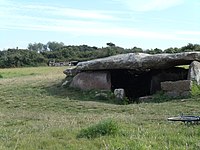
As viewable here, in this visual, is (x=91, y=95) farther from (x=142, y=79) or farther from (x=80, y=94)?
(x=142, y=79)

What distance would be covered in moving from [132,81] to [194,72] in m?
4.90

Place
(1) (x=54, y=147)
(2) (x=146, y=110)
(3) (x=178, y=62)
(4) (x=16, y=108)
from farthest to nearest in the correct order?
(3) (x=178, y=62) < (4) (x=16, y=108) < (2) (x=146, y=110) < (1) (x=54, y=147)

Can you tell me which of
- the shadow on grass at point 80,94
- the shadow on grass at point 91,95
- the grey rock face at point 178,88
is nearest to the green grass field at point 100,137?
the grey rock face at point 178,88

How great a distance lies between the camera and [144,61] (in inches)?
729

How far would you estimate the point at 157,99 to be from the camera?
53.5ft

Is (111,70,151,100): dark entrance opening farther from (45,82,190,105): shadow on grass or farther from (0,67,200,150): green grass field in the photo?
(0,67,200,150): green grass field

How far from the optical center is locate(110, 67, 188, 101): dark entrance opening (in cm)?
1950

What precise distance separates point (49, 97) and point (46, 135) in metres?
10.2

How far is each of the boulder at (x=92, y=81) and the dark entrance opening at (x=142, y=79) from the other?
860mm

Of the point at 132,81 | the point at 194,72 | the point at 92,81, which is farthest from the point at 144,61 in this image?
the point at 132,81

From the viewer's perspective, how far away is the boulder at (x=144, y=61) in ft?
58.7

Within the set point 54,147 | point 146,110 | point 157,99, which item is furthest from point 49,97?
point 54,147

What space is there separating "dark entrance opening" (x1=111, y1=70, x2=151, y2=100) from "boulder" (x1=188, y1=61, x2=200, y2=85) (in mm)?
3492

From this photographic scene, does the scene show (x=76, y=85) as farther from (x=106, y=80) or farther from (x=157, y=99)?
(x=157, y=99)
